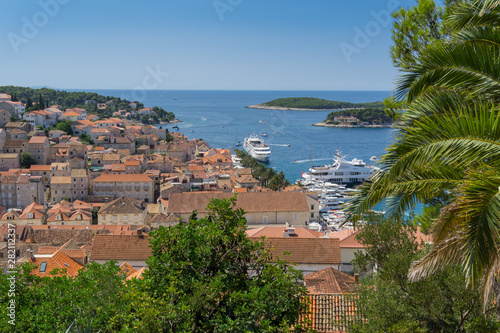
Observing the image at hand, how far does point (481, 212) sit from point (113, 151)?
61565 mm

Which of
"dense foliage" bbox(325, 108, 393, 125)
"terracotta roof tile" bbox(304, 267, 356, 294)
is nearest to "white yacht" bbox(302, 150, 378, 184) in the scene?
"terracotta roof tile" bbox(304, 267, 356, 294)

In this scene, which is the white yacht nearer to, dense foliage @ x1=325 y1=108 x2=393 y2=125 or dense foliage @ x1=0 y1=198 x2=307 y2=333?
dense foliage @ x1=0 y1=198 x2=307 y2=333

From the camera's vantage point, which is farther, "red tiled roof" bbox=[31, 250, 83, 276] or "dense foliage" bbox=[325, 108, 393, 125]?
"dense foliage" bbox=[325, 108, 393, 125]

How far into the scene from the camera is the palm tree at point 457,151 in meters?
3.42

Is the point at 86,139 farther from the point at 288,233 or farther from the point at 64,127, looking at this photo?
the point at 288,233

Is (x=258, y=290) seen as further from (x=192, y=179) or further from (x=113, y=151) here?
(x=113, y=151)

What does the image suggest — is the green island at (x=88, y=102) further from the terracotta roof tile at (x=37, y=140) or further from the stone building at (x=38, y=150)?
the stone building at (x=38, y=150)

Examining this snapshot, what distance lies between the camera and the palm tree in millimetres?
3424

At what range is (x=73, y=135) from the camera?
233 ft

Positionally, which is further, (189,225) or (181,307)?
(189,225)

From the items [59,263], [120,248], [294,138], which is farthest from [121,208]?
[294,138]

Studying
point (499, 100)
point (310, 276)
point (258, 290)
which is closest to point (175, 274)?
point (258, 290)

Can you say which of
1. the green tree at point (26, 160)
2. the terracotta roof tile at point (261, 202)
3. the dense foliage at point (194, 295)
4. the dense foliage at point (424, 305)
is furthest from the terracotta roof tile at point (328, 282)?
the green tree at point (26, 160)

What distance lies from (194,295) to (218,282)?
286mm
